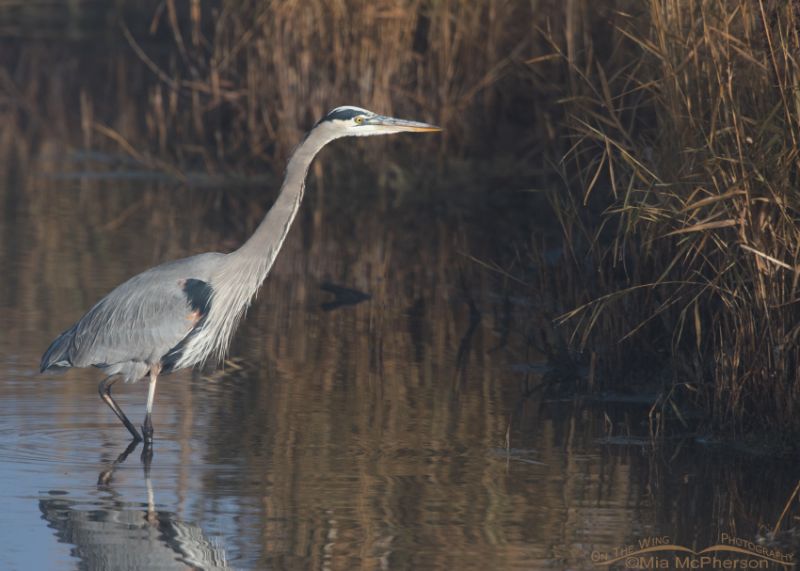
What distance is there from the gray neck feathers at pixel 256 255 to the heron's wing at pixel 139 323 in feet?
0.35

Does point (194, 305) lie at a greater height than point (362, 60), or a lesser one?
lesser

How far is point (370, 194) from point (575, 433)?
812cm

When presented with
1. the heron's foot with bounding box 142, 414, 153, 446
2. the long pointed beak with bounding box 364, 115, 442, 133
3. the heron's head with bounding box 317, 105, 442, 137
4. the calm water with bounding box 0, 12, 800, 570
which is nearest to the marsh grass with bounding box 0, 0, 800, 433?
the calm water with bounding box 0, 12, 800, 570

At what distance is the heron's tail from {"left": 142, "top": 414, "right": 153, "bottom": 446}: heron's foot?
585 millimetres

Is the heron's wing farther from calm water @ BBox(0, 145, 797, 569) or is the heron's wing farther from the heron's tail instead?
calm water @ BBox(0, 145, 797, 569)

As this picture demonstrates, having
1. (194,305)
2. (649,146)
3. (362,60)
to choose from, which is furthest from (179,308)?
(362,60)

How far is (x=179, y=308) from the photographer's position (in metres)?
7.03

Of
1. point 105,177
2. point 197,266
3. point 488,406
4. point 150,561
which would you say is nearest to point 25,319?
point 197,266

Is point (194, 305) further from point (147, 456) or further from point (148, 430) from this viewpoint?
point (147, 456)

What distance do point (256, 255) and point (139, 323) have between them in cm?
68

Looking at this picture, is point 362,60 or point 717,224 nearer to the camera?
point 717,224

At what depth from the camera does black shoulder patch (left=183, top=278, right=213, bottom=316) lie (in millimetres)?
7086

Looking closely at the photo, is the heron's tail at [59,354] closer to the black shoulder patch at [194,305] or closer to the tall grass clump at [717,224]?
the black shoulder patch at [194,305]

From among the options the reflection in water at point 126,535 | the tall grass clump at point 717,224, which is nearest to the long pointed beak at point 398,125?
the tall grass clump at point 717,224
